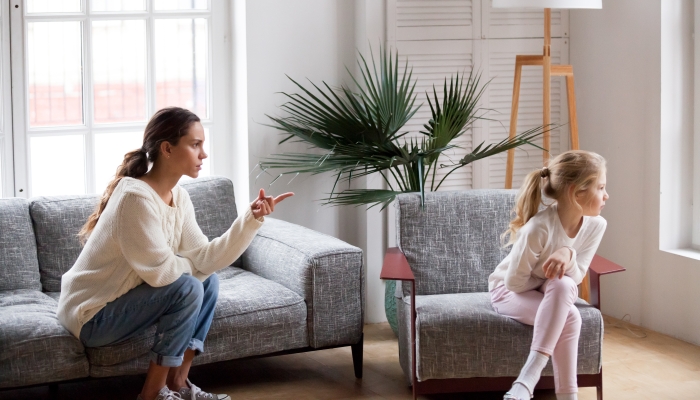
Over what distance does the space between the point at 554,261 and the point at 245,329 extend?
3.69 feet

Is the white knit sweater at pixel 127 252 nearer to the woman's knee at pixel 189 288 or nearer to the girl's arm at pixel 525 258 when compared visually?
the woman's knee at pixel 189 288

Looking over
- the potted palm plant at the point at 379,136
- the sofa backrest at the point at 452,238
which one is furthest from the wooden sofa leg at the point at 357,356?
the potted palm plant at the point at 379,136

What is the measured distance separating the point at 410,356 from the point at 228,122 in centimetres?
169

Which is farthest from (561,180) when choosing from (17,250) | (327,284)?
(17,250)

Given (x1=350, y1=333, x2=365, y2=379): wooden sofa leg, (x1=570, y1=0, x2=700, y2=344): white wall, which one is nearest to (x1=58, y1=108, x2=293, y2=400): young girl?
(x1=350, y1=333, x2=365, y2=379): wooden sofa leg

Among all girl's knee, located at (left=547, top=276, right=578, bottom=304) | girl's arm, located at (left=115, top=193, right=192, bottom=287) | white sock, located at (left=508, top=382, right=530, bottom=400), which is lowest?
white sock, located at (left=508, top=382, right=530, bottom=400)

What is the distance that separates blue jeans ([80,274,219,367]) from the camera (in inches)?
109

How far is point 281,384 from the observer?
130 inches

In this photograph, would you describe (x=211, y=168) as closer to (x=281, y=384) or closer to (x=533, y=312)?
(x=281, y=384)

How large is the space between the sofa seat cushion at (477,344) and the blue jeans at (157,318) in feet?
2.56

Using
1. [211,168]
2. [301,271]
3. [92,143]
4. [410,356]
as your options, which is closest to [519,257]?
[410,356]

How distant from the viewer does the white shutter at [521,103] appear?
14.2ft

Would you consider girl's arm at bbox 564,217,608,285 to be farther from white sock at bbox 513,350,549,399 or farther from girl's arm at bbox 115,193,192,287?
girl's arm at bbox 115,193,192,287

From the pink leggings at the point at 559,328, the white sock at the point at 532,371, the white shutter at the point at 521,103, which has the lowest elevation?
the white sock at the point at 532,371
